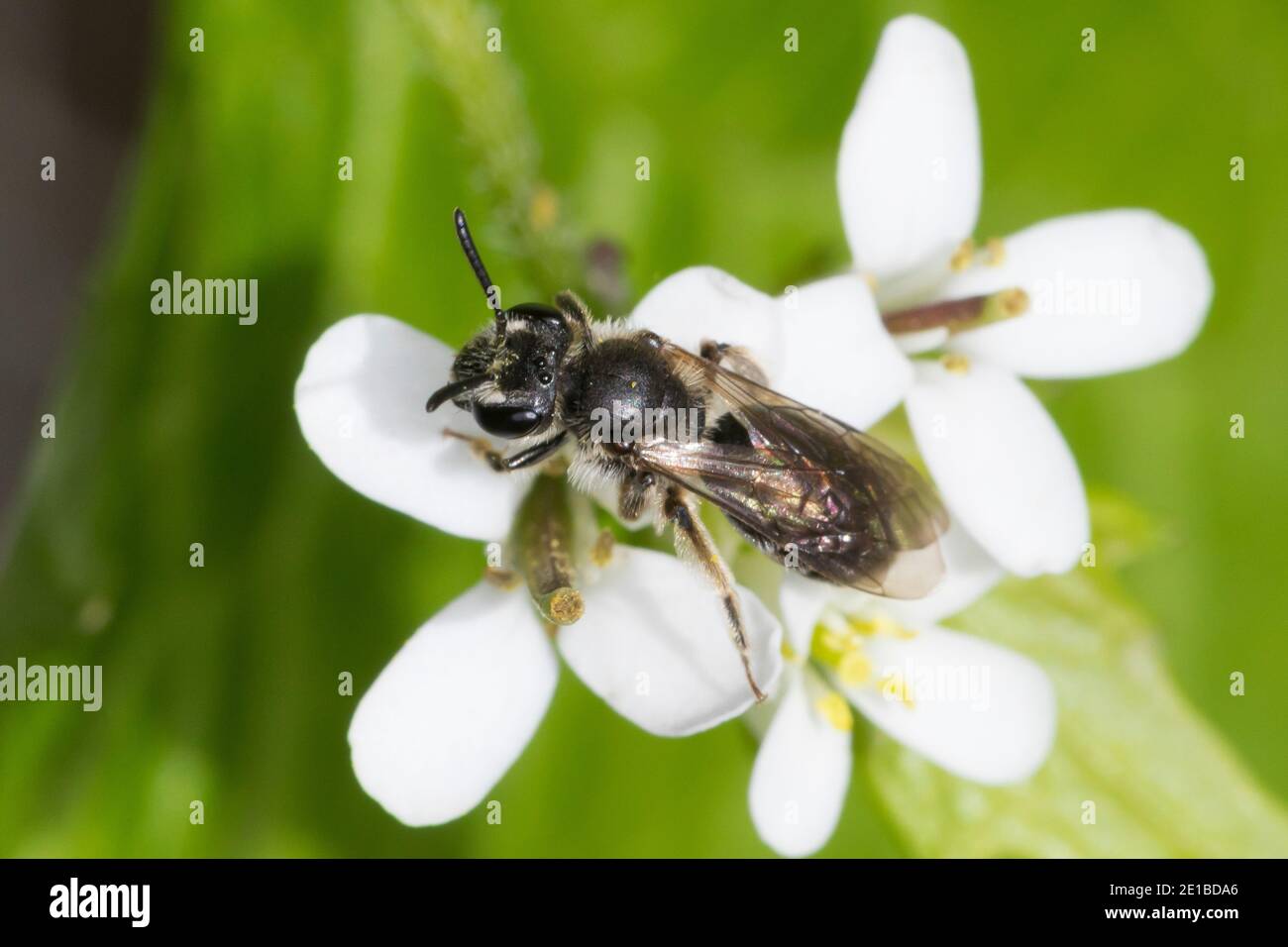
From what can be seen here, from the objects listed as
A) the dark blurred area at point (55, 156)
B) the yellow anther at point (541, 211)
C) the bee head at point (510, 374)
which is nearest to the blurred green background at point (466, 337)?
the yellow anther at point (541, 211)

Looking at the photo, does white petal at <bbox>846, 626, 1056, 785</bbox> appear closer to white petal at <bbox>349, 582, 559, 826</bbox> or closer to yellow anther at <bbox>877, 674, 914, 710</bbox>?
yellow anther at <bbox>877, 674, 914, 710</bbox>

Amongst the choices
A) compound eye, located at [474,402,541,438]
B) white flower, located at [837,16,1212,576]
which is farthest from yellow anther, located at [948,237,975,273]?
compound eye, located at [474,402,541,438]

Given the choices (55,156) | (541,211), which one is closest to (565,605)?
(541,211)

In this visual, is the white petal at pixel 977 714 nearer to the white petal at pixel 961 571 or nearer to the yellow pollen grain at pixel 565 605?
the white petal at pixel 961 571

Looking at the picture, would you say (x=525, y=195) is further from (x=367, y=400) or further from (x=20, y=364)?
(x=20, y=364)

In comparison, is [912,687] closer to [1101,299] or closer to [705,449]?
[705,449]

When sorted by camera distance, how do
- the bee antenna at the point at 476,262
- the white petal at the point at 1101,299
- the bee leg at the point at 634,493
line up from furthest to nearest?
the white petal at the point at 1101,299 < the bee leg at the point at 634,493 < the bee antenna at the point at 476,262
